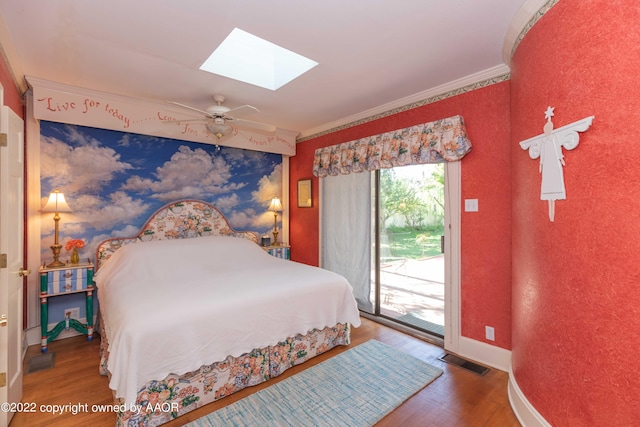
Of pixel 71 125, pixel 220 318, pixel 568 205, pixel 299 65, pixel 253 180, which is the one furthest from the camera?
pixel 253 180

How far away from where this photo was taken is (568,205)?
1504mm

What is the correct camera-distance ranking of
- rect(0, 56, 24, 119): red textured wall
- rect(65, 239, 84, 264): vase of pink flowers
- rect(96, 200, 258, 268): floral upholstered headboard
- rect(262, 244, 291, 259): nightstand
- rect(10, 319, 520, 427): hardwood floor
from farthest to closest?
rect(262, 244, 291, 259): nightstand < rect(96, 200, 258, 268): floral upholstered headboard < rect(65, 239, 84, 264): vase of pink flowers < rect(0, 56, 24, 119): red textured wall < rect(10, 319, 520, 427): hardwood floor

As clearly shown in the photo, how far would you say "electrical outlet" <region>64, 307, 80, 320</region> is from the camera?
10.2 ft

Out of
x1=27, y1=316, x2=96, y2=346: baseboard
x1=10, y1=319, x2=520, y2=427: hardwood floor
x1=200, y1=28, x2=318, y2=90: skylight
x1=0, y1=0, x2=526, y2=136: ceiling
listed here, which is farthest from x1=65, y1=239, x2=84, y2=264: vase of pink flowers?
x1=200, y1=28, x2=318, y2=90: skylight

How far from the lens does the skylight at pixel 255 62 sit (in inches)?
99.3

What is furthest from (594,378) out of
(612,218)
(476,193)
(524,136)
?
(476,193)

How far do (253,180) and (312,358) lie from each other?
273 centimetres

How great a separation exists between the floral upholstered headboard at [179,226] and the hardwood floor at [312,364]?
3.63 feet

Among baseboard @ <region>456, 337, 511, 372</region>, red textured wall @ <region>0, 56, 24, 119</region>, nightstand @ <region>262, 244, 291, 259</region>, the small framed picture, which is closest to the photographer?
red textured wall @ <region>0, 56, 24, 119</region>

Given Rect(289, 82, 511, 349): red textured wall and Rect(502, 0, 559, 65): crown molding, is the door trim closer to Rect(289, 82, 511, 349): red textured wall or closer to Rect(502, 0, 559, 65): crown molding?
Rect(289, 82, 511, 349): red textured wall

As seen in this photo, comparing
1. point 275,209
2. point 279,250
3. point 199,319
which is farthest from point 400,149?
point 199,319

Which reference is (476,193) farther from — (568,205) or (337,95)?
(337,95)

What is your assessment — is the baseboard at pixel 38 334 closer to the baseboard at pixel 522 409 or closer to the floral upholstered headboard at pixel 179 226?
the floral upholstered headboard at pixel 179 226

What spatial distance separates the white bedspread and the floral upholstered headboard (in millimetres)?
336
